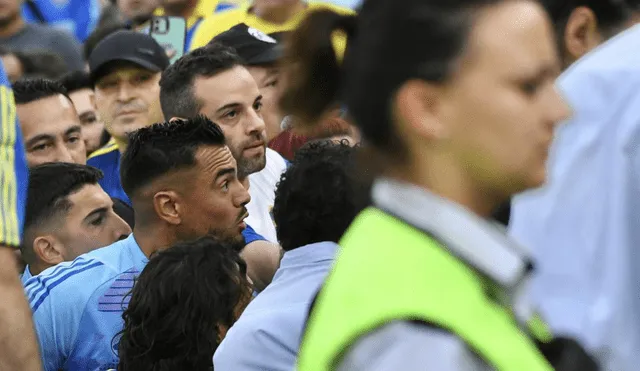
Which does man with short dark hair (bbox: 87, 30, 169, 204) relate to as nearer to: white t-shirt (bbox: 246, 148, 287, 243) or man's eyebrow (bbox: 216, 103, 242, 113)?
man's eyebrow (bbox: 216, 103, 242, 113)

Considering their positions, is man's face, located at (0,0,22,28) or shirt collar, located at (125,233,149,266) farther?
man's face, located at (0,0,22,28)

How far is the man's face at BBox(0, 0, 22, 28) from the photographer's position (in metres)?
7.39

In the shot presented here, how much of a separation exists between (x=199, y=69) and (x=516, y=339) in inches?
179

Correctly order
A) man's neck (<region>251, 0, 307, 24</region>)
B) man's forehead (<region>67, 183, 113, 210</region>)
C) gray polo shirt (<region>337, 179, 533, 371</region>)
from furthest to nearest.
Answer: man's neck (<region>251, 0, 307, 24</region>), man's forehead (<region>67, 183, 113, 210</region>), gray polo shirt (<region>337, 179, 533, 371</region>)

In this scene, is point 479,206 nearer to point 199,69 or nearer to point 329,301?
point 329,301

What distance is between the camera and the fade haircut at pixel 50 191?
526cm

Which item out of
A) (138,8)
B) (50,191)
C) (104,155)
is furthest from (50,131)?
(138,8)

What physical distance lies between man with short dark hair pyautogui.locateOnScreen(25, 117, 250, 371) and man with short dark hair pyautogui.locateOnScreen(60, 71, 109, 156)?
2392 mm

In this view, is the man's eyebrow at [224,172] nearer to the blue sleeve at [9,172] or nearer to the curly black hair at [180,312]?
the curly black hair at [180,312]

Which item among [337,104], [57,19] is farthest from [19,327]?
[57,19]

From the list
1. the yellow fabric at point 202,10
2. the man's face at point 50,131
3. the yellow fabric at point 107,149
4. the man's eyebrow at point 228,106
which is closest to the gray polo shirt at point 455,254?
the man's eyebrow at point 228,106

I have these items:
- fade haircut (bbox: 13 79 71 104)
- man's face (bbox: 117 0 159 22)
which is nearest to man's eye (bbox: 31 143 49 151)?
fade haircut (bbox: 13 79 71 104)

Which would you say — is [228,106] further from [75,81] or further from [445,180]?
[445,180]

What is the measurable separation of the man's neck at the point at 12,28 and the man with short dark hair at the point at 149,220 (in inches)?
109
